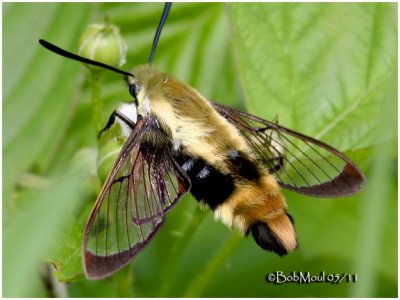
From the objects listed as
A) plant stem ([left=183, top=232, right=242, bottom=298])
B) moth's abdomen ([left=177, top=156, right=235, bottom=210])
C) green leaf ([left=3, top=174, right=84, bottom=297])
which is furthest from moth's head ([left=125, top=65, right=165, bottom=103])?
green leaf ([left=3, top=174, right=84, bottom=297])

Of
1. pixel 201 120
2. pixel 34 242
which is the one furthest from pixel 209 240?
pixel 34 242

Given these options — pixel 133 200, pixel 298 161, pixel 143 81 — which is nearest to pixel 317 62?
pixel 298 161

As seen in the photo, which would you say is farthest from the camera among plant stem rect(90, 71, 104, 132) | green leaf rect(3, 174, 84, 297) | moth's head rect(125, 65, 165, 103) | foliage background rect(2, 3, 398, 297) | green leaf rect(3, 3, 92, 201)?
green leaf rect(3, 3, 92, 201)

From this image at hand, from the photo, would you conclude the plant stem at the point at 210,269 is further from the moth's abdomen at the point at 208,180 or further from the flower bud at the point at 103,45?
the flower bud at the point at 103,45

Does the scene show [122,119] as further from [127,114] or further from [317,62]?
[317,62]

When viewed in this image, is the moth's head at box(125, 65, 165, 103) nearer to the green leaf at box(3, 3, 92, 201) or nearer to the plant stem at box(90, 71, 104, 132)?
the plant stem at box(90, 71, 104, 132)

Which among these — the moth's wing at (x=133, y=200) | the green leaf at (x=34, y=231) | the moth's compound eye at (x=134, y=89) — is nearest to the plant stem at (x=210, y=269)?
the moth's wing at (x=133, y=200)

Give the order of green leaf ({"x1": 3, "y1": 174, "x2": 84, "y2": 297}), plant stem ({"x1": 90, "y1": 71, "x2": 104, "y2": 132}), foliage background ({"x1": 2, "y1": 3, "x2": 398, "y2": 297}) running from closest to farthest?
1. green leaf ({"x1": 3, "y1": 174, "x2": 84, "y2": 297})
2. plant stem ({"x1": 90, "y1": 71, "x2": 104, "y2": 132})
3. foliage background ({"x1": 2, "y1": 3, "x2": 398, "y2": 297})
